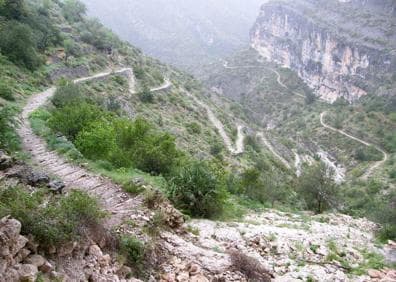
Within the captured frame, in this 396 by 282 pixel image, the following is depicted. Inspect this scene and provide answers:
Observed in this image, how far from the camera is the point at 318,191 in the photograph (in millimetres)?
34031

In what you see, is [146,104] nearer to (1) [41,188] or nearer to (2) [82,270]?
(1) [41,188]

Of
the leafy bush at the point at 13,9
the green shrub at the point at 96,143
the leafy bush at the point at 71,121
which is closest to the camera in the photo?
the green shrub at the point at 96,143

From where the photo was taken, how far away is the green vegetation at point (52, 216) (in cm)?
846

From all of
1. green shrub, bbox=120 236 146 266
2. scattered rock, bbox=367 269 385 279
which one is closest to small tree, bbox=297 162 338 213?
scattered rock, bbox=367 269 385 279

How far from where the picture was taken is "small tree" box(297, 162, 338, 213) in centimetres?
3378

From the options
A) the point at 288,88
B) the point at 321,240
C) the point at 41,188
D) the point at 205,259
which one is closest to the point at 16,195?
the point at 41,188

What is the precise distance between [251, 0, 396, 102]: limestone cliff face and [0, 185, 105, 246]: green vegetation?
382 feet

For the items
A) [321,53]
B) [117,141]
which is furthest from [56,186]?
[321,53]

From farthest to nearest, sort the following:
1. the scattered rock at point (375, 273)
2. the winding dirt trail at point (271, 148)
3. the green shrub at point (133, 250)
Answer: the winding dirt trail at point (271, 148), the scattered rock at point (375, 273), the green shrub at point (133, 250)

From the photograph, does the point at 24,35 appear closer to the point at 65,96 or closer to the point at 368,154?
the point at 65,96

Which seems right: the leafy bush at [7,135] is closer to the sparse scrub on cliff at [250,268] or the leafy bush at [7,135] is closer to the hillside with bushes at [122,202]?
the hillside with bushes at [122,202]

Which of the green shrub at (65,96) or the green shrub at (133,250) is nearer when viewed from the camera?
the green shrub at (133,250)

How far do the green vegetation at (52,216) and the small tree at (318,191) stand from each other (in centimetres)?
2573

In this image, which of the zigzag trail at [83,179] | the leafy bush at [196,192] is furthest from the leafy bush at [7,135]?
the leafy bush at [196,192]
